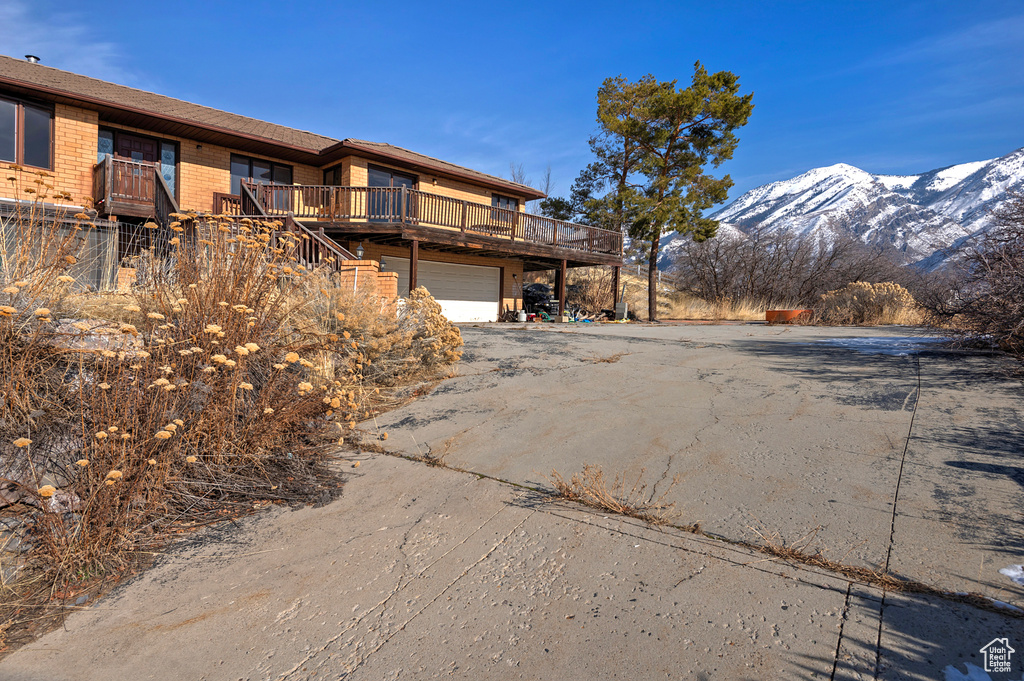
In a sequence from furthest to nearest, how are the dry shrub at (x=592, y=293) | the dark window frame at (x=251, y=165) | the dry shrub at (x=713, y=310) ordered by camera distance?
the dry shrub at (x=592, y=293) → the dry shrub at (x=713, y=310) → the dark window frame at (x=251, y=165)

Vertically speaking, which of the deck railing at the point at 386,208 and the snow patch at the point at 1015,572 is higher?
the deck railing at the point at 386,208

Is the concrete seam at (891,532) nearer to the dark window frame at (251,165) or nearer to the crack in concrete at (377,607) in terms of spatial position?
the crack in concrete at (377,607)

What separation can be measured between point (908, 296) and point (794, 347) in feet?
36.2

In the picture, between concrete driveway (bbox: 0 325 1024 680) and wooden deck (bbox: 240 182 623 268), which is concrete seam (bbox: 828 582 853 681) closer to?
concrete driveway (bbox: 0 325 1024 680)

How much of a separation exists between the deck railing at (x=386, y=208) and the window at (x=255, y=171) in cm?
157

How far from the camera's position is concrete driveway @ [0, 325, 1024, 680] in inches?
79.2

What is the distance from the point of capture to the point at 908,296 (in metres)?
16.0

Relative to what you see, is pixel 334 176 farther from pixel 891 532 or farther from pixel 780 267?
pixel 780 267

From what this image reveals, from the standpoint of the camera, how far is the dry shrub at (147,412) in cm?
271

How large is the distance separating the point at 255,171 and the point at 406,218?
17.4 ft

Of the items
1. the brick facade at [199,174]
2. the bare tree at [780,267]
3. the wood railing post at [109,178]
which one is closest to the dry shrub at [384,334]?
the brick facade at [199,174]

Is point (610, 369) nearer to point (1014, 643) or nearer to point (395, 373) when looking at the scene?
point (395, 373)

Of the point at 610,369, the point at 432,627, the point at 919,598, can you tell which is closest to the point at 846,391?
the point at 610,369

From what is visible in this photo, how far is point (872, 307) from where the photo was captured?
16.2 m
